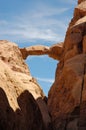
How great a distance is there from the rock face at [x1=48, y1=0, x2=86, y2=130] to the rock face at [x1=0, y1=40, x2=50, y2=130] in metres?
0.91

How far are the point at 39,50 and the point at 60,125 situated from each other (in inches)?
672

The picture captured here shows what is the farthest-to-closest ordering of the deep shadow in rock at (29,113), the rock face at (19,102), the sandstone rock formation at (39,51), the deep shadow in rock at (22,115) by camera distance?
the sandstone rock formation at (39,51), the deep shadow in rock at (29,113), the rock face at (19,102), the deep shadow in rock at (22,115)

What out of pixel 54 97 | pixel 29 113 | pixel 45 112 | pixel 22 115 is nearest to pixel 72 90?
pixel 54 97

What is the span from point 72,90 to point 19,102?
3.55m

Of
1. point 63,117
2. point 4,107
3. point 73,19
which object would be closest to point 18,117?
point 4,107

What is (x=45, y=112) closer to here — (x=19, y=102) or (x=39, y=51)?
(x=19, y=102)

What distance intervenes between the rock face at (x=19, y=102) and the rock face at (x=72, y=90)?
0.91 meters

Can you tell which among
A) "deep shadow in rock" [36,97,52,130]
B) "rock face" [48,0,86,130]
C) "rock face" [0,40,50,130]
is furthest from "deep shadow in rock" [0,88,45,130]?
"rock face" [48,0,86,130]

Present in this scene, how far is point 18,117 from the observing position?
83.6 feet

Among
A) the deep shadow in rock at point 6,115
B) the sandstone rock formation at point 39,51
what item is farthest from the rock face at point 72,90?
the sandstone rock formation at point 39,51

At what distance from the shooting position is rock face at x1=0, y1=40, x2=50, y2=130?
2503 centimetres

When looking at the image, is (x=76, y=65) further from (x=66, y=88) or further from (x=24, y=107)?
(x=24, y=107)

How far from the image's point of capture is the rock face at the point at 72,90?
82.8 ft

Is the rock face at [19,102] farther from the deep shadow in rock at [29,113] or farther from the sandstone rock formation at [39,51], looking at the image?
the sandstone rock formation at [39,51]
